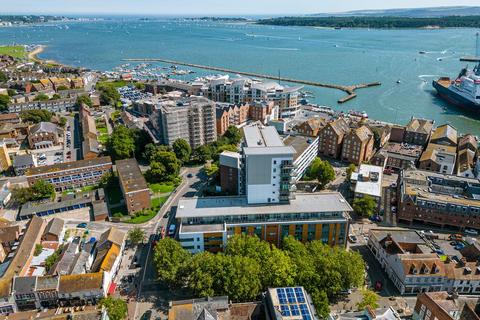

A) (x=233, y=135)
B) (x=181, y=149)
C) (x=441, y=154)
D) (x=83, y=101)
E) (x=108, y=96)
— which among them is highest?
(x=108, y=96)

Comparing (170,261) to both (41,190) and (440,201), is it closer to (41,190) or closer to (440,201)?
(41,190)

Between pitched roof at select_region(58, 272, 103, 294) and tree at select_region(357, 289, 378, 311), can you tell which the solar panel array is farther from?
pitched roof at select_region(58, 272, 103, 294)

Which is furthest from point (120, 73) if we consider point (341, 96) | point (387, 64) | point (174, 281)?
point (174, 281)

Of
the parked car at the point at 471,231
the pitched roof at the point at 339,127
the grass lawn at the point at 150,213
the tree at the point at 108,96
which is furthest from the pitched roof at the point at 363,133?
the tree at the point at 108,96

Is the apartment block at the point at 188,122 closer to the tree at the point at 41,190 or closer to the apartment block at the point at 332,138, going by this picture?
the tree at the point at 41,190

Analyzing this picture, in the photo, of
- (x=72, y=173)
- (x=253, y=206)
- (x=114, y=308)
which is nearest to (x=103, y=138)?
(x=72, y=173)

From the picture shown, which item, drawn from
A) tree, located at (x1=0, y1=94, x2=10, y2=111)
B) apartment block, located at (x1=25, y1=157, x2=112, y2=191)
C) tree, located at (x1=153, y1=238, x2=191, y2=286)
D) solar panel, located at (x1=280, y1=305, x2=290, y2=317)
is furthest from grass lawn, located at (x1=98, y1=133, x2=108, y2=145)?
solar panel, located at (x1=280, y1=305, x2=290, y2=317)

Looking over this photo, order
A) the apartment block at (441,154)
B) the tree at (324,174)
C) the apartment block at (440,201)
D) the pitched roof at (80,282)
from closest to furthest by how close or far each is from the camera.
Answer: the pitched roof at (80,282) < the apartment block at (440,201) < the tree at (324,174) < the apartment block at (441,154)

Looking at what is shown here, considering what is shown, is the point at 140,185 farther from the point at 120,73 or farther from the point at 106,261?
the point at 120,73
